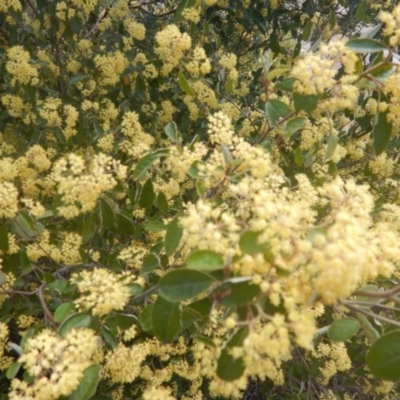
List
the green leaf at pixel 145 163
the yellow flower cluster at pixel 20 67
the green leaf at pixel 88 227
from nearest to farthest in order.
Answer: the green leaf at pixel 145 163 → the green leaf at pixel 88 227 → the yellow flower cluster at pixel 20 67

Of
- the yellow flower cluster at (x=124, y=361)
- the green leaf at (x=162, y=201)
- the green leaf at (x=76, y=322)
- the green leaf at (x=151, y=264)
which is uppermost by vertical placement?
the green leaf at (x=151, y=264)

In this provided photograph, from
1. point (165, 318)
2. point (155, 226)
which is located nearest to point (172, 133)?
point (155, 226)

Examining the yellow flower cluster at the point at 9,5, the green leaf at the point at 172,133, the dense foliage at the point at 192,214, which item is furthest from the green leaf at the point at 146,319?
the yellow flower cluster at the point at 9,5

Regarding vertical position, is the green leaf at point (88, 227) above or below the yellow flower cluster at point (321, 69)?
below

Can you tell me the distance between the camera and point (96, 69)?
290 centimetres

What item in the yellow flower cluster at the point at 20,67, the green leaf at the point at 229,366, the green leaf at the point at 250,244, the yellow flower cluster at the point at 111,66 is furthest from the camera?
the yellow flower cluster at the point at 111,66

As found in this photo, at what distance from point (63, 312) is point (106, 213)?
46 cm

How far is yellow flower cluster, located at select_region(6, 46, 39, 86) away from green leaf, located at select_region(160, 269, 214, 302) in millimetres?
1812

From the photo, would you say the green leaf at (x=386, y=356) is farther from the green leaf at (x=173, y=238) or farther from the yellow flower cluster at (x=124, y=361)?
Answer: the yellow flower cluster at (x=124, y=361)

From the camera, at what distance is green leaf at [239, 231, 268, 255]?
101cm

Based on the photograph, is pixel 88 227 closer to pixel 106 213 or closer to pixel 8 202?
pixel 106 213

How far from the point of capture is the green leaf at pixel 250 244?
1.01 m

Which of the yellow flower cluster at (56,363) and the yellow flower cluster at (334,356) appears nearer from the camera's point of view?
the yellow flower cluster at (56,363)

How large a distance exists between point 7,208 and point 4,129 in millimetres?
1444
